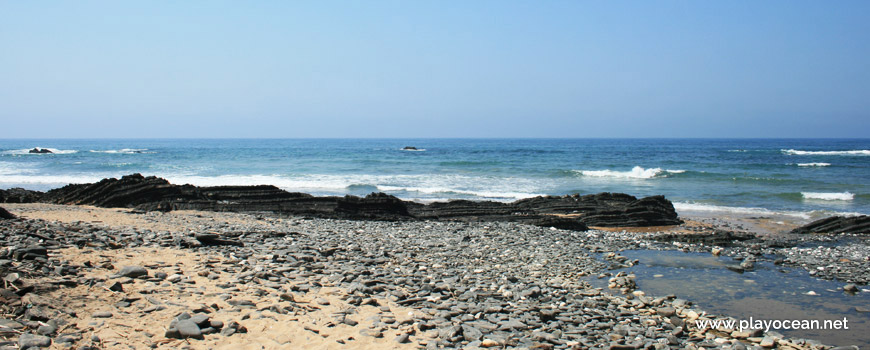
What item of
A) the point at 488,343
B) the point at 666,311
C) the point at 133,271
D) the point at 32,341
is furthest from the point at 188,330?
the point at 666,311

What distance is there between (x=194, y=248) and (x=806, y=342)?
27.7ft

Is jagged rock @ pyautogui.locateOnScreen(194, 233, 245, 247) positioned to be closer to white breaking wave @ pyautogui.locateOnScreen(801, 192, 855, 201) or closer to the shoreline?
A: the shoreline

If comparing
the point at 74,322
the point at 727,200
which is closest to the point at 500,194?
the point at 727,200

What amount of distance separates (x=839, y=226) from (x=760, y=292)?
9776 mm

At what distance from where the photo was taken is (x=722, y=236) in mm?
12938

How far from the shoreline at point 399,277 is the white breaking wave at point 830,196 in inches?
646

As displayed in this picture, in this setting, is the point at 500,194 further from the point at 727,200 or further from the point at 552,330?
the point at 552,330

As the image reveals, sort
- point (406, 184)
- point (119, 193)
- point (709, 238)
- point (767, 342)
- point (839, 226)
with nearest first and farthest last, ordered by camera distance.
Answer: point (767, 342) → point (709, 238) → point (839, 226) → point (119, 193) → point (406, 184)

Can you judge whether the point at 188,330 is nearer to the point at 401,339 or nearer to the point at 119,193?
the point at 401,339

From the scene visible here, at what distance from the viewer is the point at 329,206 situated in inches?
660

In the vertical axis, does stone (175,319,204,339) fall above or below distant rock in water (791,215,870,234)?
above

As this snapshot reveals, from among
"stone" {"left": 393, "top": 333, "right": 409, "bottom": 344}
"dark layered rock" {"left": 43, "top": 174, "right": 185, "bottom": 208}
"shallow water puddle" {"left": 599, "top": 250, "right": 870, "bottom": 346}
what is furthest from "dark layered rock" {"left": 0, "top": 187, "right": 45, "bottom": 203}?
"shallow water puddle" {"left": 599, "top": 250, "right": 870, "bottom": 346}

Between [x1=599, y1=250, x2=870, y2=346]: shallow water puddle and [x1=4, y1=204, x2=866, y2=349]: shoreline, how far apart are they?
60cm

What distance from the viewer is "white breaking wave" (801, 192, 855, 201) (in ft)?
78.3
